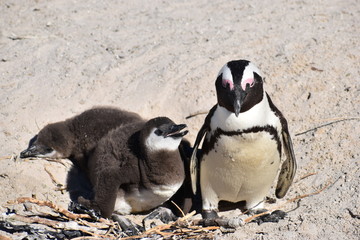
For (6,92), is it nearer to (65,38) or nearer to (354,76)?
(65,38)

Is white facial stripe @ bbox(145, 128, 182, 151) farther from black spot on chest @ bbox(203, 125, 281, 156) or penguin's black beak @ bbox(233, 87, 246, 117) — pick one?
penguin's black beak @ bbox(233, 87, 246, 117)

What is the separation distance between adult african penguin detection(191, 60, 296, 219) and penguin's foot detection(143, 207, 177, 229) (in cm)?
27

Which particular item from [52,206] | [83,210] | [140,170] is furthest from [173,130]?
[52,206]

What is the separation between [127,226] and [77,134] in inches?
43.2

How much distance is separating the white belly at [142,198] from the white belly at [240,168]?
277 millimetres

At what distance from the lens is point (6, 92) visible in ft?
18.7

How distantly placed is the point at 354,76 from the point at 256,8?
188 centimetres

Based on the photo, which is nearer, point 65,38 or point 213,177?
point 213,177

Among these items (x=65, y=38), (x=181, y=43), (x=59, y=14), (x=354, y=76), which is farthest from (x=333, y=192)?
(x=59, y=14)

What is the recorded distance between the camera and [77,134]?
4938 millimetres

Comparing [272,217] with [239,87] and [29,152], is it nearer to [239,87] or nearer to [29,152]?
[239,87]

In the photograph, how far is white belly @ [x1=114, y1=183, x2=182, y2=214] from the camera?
432cm

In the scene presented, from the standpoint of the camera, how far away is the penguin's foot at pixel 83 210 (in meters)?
4.17

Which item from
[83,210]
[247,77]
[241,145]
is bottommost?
[83,210]
